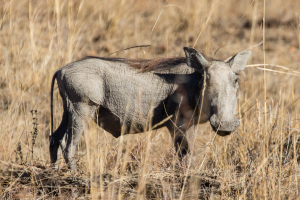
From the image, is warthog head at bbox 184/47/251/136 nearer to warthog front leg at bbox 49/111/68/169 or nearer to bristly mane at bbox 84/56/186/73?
bristly mane at bbox 84/56/186/73

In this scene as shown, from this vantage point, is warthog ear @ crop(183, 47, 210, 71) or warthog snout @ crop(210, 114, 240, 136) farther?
warthog ear @ crop(183, 47, 210, 71)

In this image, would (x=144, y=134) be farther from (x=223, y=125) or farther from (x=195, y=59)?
(x=223, y=125)

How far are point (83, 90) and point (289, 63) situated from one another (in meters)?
5.39

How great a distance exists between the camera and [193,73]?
280 cm

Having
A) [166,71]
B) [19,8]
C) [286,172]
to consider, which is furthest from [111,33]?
[286,172]

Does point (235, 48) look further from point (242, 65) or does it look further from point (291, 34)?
point (242, 65)

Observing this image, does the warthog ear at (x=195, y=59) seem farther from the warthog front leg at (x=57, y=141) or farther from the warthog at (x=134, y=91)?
the warthog front leg at (x=57, y=141)

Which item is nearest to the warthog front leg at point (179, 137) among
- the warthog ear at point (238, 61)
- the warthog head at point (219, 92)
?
the warthog head at point (219, 92)

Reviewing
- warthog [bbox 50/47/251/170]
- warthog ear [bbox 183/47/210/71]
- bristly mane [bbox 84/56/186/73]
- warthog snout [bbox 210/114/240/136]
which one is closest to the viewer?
warthog snout [bbox 210/114/240/136]

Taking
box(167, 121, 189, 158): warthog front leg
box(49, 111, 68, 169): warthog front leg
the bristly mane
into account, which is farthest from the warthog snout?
box(49, 111, 68, 169): warthog front leg

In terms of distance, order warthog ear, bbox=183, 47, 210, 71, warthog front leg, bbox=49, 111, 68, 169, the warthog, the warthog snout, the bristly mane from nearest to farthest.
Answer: the warthog snout
warthog ear, bbox=183, 47, 210, 71
the warthog
the bristly mane
warthog front leg, bbox=49, 111, 68, 169

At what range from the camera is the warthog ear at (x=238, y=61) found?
107 inches

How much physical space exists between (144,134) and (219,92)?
1.15 m

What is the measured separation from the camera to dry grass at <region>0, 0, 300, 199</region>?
2465 millimetres
